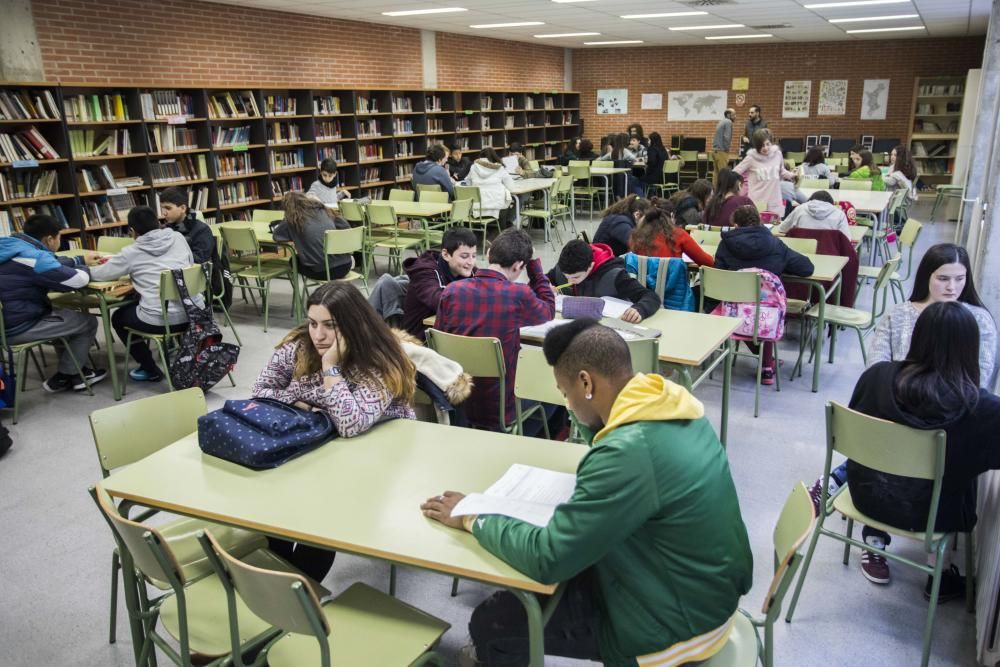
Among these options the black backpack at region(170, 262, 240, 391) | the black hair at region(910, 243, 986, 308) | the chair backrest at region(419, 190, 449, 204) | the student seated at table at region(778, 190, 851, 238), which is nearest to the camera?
the black hair at region(910, 243, 986, 308)

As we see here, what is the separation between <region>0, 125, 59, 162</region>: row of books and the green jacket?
605cm

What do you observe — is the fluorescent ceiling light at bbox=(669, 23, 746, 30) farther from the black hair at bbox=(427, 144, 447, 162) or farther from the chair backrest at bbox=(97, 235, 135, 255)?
the chair backrest at bbox=(97, 235, 135, 255)

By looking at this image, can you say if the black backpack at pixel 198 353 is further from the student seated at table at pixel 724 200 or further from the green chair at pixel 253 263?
the student seated at table at pixel 724 200

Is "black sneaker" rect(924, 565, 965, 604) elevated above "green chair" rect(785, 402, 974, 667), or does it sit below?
below

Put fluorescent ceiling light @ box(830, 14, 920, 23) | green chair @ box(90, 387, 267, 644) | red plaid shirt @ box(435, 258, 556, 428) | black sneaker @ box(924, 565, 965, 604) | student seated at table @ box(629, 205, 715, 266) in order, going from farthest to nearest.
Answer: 1. fluorescent ceiling light @ box(830, 14, 920, 23)
2. student seated at table @ box(629, 205, 715, 266)
3. red plaid shirt @ box(435, 258, 556, 428)
4. black sneaker @ box(924, 565, 965, 604)
5. green chair @ box(90, 387, 267, 644)

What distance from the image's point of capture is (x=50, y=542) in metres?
3.10

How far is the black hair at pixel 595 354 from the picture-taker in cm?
170

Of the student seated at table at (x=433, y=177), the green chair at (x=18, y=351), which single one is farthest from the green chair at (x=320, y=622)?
the student seated at table at (x=433, y=177)

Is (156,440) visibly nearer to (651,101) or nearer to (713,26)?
(713,26)

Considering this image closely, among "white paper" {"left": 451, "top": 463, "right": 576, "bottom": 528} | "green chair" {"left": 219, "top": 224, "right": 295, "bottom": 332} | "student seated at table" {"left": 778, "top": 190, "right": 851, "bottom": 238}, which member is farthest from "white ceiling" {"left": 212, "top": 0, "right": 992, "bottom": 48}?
"white paper" {"left": 451, "top": 463, "right": 576, "bottom": 528}

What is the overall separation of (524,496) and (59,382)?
4150 millimetres

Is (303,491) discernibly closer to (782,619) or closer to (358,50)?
(782,619)

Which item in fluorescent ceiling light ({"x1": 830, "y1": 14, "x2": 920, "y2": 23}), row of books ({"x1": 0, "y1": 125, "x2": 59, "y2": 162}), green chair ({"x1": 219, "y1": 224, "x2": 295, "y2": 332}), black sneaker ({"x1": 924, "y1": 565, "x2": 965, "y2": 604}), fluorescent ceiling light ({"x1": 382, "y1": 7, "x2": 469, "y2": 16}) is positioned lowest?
black sneaker ({"x1": 924, "y1": 565, "x2": 965, "y2": 604})

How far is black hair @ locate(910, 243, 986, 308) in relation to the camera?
115 inches
